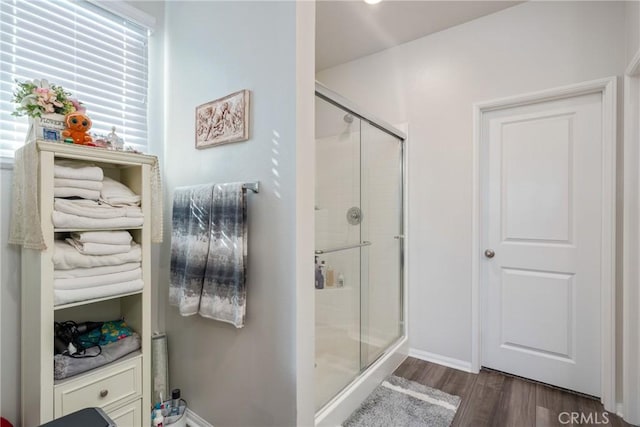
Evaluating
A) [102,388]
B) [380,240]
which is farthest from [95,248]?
[380,240]

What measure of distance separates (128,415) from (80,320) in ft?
1.71

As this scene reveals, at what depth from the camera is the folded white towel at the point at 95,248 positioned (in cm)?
124

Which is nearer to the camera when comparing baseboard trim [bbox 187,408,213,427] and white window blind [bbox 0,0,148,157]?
white window blind [bbox 0,0,148,157]

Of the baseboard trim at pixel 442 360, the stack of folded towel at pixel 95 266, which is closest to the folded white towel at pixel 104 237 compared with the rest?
the stack of folded towel at pixel 95 266

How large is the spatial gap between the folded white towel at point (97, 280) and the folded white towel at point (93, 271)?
0.01m

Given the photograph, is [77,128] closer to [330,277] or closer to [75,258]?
[75,258]

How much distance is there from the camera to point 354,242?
2.17 meters

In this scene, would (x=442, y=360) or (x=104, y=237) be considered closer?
(x=104, y=237)

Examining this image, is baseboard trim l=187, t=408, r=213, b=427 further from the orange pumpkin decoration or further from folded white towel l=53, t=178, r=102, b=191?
the orange pumpkin decoration

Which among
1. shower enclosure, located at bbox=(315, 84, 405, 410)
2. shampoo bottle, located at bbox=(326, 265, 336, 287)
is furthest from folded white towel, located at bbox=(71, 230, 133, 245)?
shampoo bottle, located at bbox=(326, 265, 336, 287)

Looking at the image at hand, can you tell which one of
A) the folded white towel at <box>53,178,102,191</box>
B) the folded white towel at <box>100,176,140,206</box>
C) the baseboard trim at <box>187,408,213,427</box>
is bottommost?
the baseboard trim at <box>187,408,213,427</box>

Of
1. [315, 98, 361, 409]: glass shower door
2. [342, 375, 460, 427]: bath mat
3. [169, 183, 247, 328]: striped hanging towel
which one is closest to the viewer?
[169, 183, 247, 328]: striped hanging towel

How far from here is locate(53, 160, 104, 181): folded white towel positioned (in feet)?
3.96

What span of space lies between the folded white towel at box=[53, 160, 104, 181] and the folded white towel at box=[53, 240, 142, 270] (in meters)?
0.28
